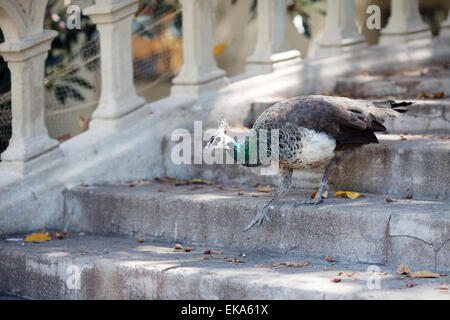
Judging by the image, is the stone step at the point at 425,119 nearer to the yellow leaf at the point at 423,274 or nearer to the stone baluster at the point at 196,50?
the stone baluster at the point at 196,50

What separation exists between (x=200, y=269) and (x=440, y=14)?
579 centimetres

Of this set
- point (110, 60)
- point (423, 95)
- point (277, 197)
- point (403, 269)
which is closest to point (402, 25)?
point (423, 95)

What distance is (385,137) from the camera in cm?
503

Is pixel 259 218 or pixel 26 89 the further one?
pixel 26 89

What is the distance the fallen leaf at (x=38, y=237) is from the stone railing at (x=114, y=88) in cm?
16

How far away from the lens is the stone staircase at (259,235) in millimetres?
3803

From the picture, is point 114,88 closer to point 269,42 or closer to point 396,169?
point 269,42

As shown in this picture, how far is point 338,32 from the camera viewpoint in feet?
23.2

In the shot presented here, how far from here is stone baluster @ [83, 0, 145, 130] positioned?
17.6 feet

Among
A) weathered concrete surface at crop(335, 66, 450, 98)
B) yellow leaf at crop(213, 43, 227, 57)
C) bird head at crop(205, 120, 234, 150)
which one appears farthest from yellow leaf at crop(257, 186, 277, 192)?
yellow leaf at crop(213, 43, 227, 57)

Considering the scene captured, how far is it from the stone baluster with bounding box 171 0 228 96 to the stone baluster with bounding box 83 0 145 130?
20.6 inches

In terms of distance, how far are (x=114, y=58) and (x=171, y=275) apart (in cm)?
212

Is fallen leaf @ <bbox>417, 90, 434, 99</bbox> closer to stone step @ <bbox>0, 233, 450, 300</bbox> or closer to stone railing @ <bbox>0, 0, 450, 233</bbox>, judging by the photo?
stone railing @ <bbox>0, 0, 450, 233</bbox>

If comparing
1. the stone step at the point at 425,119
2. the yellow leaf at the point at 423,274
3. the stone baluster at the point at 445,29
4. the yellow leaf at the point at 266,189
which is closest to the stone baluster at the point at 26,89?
the yellow leaf at the point at 266,189
